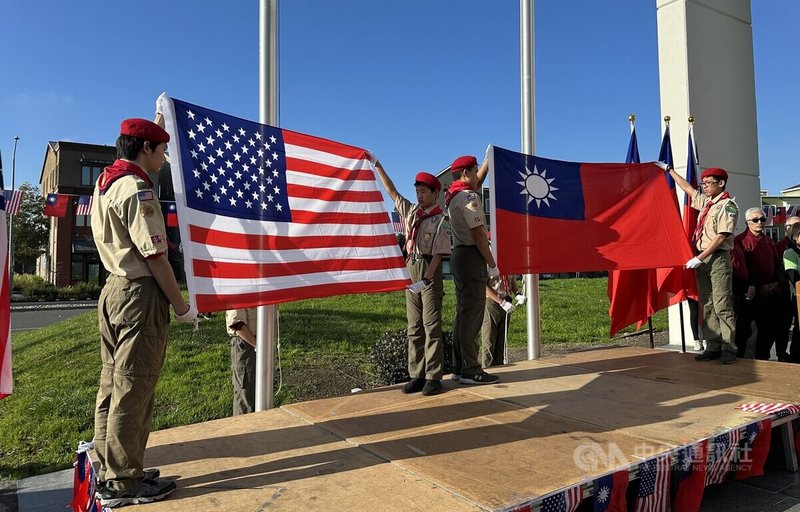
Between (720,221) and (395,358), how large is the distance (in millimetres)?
3834

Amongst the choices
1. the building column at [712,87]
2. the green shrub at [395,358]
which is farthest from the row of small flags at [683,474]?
the building column at [712,87]

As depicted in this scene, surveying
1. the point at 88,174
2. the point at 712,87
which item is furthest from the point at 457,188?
the point at 88,174

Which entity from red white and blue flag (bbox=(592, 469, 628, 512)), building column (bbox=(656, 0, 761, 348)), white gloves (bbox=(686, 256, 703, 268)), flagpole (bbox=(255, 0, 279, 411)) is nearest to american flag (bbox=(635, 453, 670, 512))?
red white and blue flag (bbox=(592, 469, 628, 512))

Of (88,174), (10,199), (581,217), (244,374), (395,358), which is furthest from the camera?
(88,174)

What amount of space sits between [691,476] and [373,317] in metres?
8.93

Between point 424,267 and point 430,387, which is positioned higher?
point 424,267

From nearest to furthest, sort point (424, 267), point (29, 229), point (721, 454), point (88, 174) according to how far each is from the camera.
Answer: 1. point (721, 454)
2. point (424, 267)
3. point (29, 229)
4. point (88, 174)

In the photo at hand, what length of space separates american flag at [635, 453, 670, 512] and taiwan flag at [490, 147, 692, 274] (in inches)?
99.5

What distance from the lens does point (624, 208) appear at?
5953 millimetres

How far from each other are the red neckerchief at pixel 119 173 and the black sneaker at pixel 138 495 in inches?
58.4

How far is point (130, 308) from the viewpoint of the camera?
8.60 ft

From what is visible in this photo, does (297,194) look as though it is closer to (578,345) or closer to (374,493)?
(374,493)

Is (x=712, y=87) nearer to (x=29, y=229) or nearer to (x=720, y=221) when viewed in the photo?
(x=720, y=221)

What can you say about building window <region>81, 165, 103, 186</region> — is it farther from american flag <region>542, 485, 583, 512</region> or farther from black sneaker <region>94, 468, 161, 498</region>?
american flag <region>542, 485, 583, 512</region>
